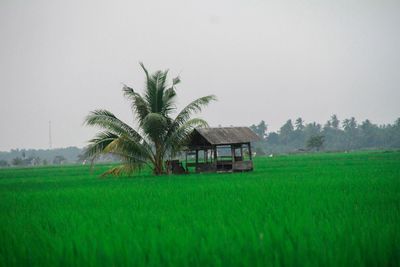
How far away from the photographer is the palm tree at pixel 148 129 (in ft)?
62.1

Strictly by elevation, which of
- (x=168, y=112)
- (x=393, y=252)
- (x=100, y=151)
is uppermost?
(x=168, y=112)

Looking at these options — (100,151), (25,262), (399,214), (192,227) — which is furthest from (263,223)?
(100,151)

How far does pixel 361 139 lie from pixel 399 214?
9918 centimetres

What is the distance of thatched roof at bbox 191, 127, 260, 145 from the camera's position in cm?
2023

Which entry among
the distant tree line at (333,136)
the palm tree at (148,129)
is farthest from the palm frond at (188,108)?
the distant tree line at (333,136)

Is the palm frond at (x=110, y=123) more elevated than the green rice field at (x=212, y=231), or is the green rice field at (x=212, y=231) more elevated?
the palm frond at (x=110, y=123)

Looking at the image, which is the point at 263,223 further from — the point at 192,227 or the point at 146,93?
the point at 146,93

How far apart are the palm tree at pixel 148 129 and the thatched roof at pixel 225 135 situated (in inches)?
29.0

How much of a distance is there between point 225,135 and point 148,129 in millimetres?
3441

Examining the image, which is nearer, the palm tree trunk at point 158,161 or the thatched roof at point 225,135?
the palm tree trunk at point 158,161

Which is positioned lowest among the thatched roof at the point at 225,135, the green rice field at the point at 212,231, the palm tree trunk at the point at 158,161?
the green rice field at the point at 212,231

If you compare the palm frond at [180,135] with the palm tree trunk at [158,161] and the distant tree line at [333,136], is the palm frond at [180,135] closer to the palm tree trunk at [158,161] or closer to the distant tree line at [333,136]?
the palm tree trunk at [158,161]

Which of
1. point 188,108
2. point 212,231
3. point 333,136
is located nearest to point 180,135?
point 188,108

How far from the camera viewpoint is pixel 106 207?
802 centimetres
